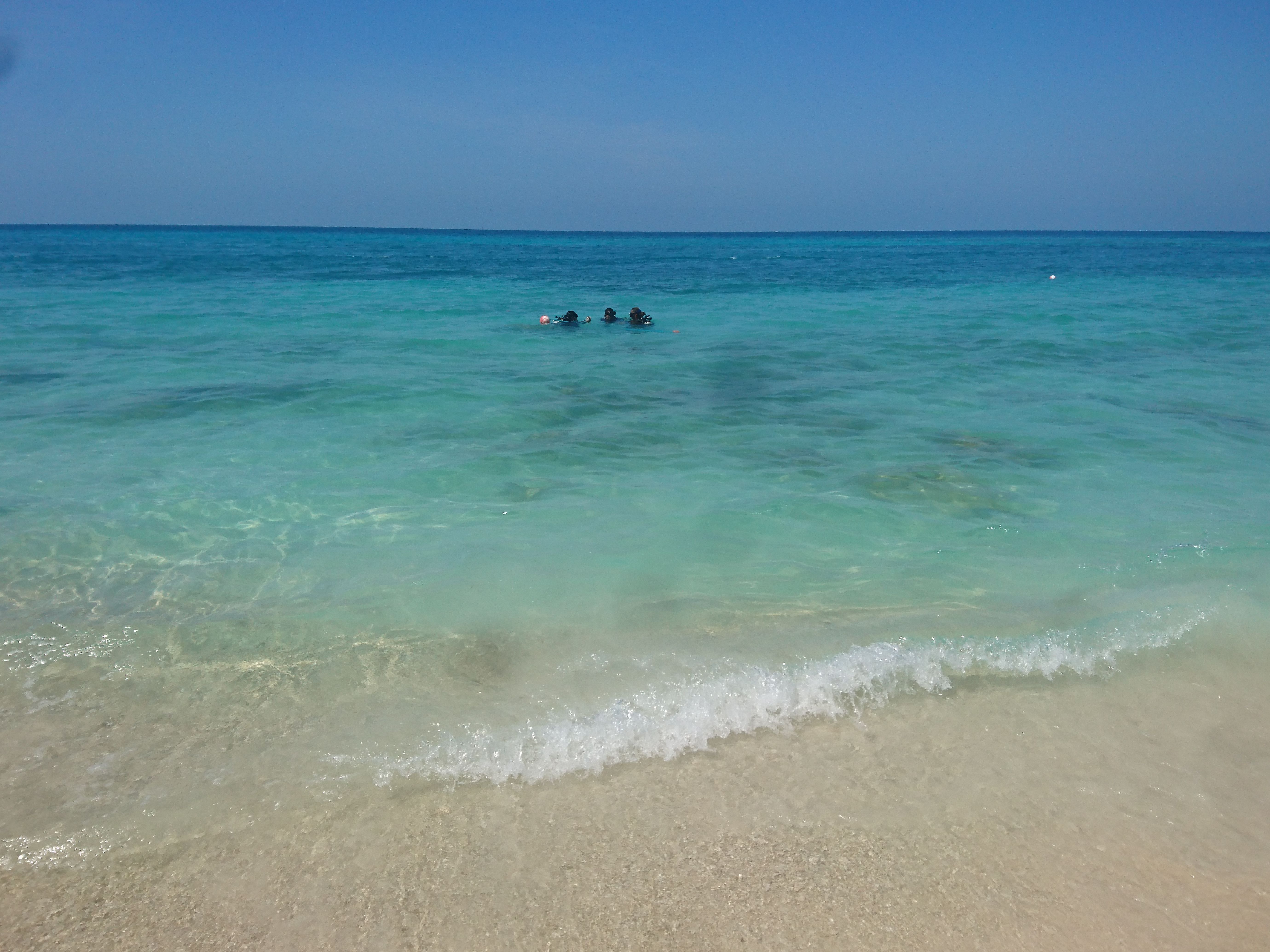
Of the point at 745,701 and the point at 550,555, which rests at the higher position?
the point at 550,555

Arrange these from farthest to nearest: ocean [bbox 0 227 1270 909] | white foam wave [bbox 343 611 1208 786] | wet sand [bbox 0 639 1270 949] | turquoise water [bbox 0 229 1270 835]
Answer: turquoise water [bbox 0 229 1270 835] < ocean [bbox 0 227 1270 909] < white foam wave [bbox 343 611 1208 786] < wet sand [bbox 0 639 1270 949]

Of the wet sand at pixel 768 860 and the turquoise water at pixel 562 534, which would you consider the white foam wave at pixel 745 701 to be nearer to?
the turquoise water at pixel 562 534

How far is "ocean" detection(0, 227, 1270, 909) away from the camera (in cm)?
457

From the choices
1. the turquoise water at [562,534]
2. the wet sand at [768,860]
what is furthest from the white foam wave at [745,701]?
the wet sand at [768,860]

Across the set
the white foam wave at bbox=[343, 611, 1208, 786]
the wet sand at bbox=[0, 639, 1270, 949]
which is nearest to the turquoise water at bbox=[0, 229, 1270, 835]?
the white foam wave at bbox=[343, 611, 1208, 786]

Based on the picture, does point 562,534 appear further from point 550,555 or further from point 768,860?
point 768,860

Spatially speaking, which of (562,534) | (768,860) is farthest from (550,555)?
(768,860)

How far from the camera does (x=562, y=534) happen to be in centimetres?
745

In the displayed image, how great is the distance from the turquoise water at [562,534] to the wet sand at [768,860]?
35 centimetres

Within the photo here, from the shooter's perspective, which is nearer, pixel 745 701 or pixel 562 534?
pixel 745 701

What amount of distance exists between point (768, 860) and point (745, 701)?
1.20 metres

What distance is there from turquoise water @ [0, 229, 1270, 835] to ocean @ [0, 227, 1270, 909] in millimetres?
37

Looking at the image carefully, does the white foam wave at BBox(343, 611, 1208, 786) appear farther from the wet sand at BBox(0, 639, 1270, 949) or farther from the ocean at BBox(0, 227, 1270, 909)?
the wet sand at BBox(0, 639, 1270, 949)

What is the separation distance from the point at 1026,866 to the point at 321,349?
53.7 ft
